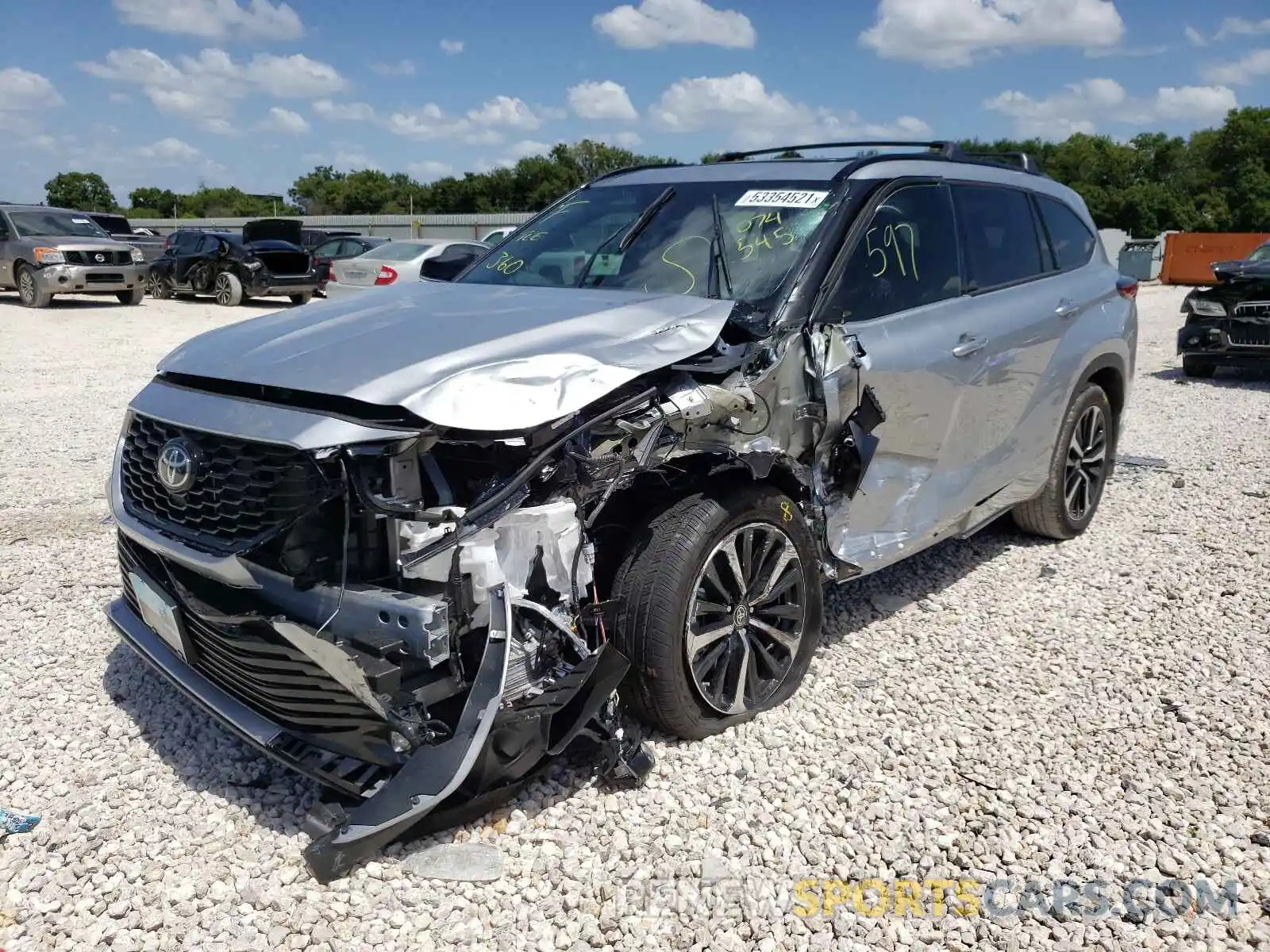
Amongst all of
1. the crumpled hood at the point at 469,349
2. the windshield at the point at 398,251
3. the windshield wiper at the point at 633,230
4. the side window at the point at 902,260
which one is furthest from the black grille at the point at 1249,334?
the windshield at the point at 398,251

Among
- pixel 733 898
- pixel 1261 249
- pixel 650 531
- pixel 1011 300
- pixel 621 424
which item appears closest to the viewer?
pixel 733 898

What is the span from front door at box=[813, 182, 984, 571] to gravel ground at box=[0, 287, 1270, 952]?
2.06ft

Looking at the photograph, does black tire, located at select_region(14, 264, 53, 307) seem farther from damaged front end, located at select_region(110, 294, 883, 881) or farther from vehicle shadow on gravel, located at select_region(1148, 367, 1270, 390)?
vehicle shadow on gravel, located at select_region(1148, 367, 1270, 390)

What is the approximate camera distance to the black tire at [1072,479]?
5211mm

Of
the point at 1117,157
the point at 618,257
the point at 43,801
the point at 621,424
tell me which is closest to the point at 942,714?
the point at 621,424

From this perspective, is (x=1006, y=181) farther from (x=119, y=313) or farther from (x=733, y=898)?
(x=119, y=313)

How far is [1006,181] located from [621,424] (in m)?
3.02

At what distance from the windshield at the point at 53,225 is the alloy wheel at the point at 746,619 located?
1881 centimetres

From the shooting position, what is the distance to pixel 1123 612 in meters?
4.63

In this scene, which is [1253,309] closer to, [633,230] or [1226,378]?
[1226,378]

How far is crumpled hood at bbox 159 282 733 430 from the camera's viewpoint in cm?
266

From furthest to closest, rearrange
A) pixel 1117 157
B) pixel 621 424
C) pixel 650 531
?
pixel 1117 157 → pixel 650 531 → pixel 621 424

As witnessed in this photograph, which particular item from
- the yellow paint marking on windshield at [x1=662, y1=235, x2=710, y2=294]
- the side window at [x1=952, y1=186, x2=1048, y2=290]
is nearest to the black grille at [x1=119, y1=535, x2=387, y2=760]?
the yellow paint marking on windshield at [x1=662, y1=235, x2=710, y2=294]

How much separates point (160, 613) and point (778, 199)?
271 cm
